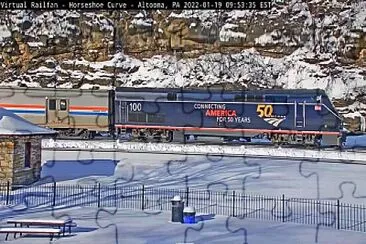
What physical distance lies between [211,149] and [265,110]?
398cm

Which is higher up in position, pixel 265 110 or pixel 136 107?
pixel 136 107

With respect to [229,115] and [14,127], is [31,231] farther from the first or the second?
[229,115]

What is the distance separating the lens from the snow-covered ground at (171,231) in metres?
10.5

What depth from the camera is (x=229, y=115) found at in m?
30.4

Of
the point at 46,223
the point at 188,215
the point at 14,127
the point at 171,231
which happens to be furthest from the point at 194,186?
the point at 46,223

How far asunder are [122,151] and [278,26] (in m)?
21.8

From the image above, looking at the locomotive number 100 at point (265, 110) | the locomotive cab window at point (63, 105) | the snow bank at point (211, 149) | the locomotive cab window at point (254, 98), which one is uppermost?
the locomotive cab window at point (254, 98)

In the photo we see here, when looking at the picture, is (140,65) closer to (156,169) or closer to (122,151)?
(122,151)

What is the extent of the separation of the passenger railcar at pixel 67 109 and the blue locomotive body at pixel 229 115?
0.86 m

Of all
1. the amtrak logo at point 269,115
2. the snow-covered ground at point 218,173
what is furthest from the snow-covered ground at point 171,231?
the amtrak logo at point 269,115

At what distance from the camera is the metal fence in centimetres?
1345

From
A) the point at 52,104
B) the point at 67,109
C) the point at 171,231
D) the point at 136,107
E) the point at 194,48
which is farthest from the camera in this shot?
the point at 194,48

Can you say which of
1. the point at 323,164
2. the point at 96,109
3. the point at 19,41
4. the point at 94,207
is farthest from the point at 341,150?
the point at 19,41

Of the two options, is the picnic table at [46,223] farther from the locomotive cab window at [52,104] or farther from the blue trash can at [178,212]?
the locomotive cab window at [52,104]
